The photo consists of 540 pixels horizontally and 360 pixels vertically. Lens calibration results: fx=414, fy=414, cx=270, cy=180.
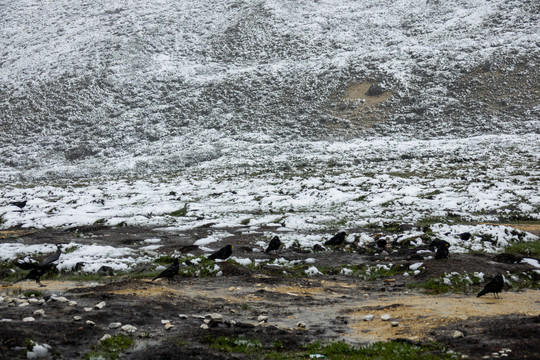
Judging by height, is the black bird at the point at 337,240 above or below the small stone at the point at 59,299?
below

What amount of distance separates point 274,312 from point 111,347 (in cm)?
397

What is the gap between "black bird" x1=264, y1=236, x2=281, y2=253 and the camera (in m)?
16.1

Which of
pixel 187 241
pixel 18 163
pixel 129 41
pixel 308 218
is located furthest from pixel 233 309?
pixel 129 41

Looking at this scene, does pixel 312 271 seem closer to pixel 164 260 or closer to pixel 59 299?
pixel 164 260

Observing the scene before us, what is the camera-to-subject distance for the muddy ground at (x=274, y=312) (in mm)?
6996

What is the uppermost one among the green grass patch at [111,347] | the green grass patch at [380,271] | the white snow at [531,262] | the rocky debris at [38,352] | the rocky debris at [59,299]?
the rocky debris at [38,352]

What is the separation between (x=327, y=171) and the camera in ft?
131

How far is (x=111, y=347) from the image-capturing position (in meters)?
7.07

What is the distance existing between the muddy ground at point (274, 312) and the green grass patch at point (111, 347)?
0.12 meters

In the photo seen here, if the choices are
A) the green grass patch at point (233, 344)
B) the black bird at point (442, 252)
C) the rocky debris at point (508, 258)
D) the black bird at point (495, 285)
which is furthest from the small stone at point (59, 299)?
the rocky debris at point (508, 258)

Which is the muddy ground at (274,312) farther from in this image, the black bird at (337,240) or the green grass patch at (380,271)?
the black bird at (337,240)

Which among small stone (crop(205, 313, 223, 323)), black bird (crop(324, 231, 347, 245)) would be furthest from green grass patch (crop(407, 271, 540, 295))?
small stone (crop(205, 313, 223, 323))

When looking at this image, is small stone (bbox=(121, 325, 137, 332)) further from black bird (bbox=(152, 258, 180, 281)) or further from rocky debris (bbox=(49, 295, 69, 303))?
black bird (bbox=(152, 258, 180, 281))

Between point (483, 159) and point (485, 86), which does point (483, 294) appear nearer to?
point (483, 159)
